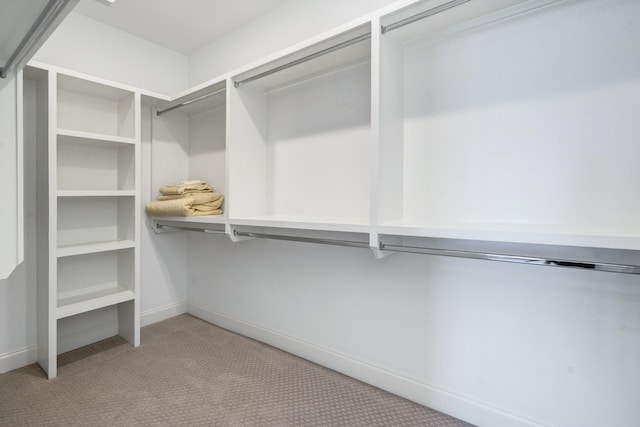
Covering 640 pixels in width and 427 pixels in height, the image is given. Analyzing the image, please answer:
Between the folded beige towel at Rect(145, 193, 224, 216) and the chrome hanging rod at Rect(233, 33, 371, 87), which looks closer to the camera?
the chrome hanging rod at Rect(233, 33, 371, 87)

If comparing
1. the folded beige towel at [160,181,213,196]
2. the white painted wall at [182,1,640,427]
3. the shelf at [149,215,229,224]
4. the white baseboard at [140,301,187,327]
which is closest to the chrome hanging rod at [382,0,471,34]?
the white painted wall at [182,1,640,427]

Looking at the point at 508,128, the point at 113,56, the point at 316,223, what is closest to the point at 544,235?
the point at 508,128

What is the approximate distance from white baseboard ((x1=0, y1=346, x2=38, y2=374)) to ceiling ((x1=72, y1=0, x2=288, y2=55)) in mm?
2326

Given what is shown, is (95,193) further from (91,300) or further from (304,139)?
(304,139)

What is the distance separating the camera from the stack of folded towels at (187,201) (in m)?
2.29

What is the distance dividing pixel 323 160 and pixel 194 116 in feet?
5.10

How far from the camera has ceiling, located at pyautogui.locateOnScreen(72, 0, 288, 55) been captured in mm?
2205

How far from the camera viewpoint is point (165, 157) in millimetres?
2809

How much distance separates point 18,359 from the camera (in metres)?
2.09

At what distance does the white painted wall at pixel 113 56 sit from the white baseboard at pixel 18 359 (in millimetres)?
1921

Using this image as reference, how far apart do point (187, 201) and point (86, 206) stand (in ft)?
2.62

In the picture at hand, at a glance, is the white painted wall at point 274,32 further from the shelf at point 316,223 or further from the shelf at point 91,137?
the shelf at point 316,223

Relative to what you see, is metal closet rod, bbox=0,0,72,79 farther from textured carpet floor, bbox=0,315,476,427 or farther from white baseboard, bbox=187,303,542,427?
white baseboard, bbox=187,303,542,427

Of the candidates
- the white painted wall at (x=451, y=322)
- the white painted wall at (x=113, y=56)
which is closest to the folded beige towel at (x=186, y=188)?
the white painted wall at (x=451, y=322)
